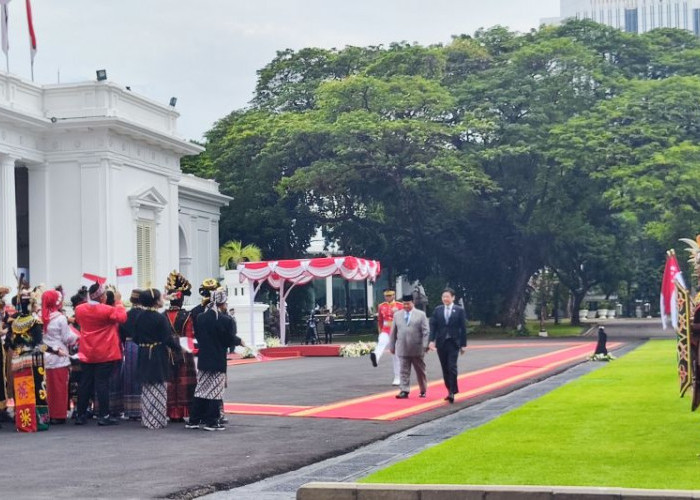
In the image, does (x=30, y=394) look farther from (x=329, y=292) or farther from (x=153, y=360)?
(x=329, y=292)

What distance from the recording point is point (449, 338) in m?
17.6

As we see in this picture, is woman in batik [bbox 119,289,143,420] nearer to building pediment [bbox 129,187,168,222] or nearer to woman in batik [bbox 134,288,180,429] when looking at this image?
woman in batik [bbox 134,288,180,429]

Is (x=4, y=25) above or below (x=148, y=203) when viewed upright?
above

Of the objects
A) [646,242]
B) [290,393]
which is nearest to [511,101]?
[646,242]

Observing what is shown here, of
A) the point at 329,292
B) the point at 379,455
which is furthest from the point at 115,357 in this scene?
the point at 329,292

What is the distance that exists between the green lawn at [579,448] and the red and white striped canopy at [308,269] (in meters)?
17.0

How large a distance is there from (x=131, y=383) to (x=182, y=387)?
823 mm

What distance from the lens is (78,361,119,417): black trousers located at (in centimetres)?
1477

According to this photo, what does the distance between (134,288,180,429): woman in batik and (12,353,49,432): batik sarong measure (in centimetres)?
125

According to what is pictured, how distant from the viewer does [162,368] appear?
14234 mm

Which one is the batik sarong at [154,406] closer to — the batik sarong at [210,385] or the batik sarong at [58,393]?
the batik sarong at [210,385]

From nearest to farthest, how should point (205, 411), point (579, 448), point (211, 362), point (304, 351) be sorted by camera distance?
point (579, 448) < point (211, 362) < point (205, 411) < point (304, 351)

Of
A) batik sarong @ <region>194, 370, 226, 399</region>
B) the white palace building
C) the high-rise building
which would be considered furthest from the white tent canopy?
the high-rise building

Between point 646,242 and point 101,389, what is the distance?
61.3m
